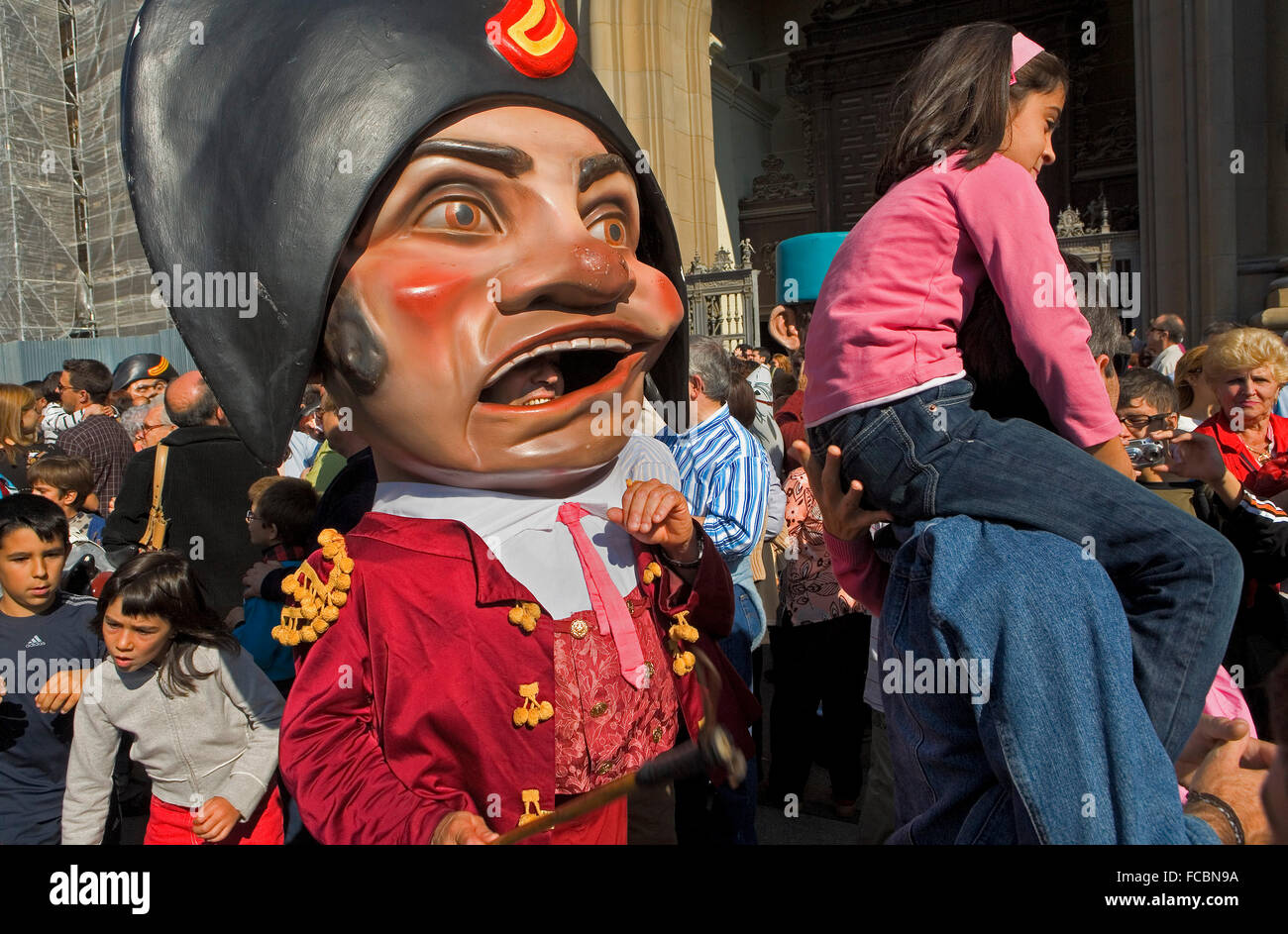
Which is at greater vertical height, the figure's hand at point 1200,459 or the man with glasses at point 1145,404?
the man with glasses at point 1145,404

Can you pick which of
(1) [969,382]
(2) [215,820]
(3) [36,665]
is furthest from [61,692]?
(1) [969,382]

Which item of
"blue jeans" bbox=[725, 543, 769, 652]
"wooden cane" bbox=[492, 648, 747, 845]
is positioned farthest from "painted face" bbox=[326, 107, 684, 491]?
"blue jeans" bbox=[725, 543, 769, 652]

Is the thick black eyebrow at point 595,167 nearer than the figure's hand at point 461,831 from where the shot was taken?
No

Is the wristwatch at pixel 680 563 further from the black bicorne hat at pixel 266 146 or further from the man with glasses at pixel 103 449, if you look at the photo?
the man with glasses at pixel 103 449

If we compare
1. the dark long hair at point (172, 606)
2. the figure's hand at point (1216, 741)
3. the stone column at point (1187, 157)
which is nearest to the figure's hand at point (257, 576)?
the dark long hair at point (172, 606)

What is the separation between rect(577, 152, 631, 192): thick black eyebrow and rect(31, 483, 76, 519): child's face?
11.7 feet

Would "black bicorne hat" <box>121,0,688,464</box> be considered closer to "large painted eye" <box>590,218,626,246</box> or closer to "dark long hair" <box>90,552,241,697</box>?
"large painted eye" <box>590,218,626,246</box>

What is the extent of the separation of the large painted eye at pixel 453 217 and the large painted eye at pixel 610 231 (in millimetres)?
237

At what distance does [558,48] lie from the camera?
1833mm

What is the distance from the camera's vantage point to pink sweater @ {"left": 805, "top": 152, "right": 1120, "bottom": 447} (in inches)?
64.1

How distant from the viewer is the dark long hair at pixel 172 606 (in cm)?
264

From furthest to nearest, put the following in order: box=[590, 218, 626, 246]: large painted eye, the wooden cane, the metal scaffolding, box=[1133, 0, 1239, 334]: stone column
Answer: the metal scaffolding < box=[1133, 0, 1239, 334]: stone column < box=[590, 218, 626, 246]: large painted eye < the wooden cane
